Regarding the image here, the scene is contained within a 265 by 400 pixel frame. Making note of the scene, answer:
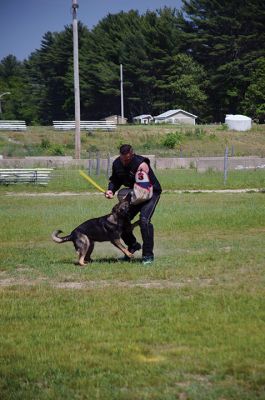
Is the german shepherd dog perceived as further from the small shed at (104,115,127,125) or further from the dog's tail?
the small shed at (104,115,127,125)

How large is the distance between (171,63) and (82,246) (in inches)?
3154

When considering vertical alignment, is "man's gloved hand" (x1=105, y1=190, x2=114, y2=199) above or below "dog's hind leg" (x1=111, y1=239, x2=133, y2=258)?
above

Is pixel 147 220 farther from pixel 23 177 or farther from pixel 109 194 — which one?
pixel 23 177

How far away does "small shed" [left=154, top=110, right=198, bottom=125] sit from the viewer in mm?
80150

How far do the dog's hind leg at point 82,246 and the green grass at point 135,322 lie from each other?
25 cm

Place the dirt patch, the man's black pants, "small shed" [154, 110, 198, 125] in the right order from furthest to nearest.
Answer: "small shed" [154, 110, 198, 125]
the man's black pants
the dirt patch

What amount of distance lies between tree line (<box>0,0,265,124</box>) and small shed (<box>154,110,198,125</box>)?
3452 mm

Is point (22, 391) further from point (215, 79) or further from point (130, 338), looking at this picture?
point (215, 79)

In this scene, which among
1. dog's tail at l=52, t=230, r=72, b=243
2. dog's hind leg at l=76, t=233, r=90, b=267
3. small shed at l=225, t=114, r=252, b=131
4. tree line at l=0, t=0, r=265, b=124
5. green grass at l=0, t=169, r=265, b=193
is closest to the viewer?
dog's hind leg at l=76, t=233, r=90, b=267

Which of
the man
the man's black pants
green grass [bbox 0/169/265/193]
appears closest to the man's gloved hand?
the man

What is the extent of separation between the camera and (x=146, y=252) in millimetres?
9977

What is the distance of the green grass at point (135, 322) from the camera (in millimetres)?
4973

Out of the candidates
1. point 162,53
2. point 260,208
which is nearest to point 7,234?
point 260,208

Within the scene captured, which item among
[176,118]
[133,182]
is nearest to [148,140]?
[176,118]
